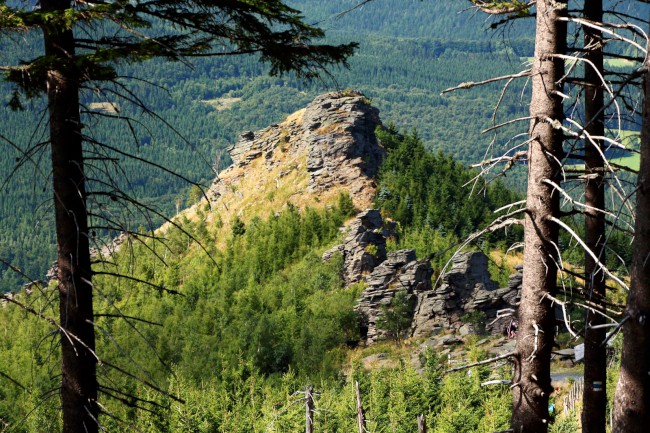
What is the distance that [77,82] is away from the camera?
6562 millimetres

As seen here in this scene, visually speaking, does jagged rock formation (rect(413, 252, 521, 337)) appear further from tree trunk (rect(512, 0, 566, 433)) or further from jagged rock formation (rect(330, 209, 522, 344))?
tree trunk (rect(512, 0, 566, 433))

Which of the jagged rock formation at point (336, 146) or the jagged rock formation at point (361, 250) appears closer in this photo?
the jagged rock formation at point (361, 250)

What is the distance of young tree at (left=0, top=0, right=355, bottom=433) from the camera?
6.34 meters

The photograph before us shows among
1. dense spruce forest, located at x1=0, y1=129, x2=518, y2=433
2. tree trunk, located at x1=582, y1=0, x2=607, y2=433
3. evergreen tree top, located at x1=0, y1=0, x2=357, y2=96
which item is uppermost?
evergreen tree top, located at x1=0, y1=0, x2=357, y2=96

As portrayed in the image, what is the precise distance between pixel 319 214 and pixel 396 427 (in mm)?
44916

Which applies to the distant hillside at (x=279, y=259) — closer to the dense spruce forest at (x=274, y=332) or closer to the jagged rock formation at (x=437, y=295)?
the dense spruce forest at (x=274, y=332)

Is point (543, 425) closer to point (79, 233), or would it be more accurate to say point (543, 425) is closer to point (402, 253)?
point (79, 233)

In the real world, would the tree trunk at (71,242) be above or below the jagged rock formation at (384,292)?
above

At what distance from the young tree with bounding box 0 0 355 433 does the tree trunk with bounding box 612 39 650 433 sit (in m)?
3.45

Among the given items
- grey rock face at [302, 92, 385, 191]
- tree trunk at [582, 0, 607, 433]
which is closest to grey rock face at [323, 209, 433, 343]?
grey rock face at [302, 92, 385, 191]

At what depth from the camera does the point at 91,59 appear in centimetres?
626

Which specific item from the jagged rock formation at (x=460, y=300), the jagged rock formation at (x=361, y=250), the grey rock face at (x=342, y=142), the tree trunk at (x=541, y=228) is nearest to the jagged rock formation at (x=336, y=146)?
the grey rock face at (x=342, y=142)

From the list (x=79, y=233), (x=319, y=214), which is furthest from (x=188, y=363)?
(x=79, y=233)

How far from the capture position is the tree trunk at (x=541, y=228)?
21.4 feet
